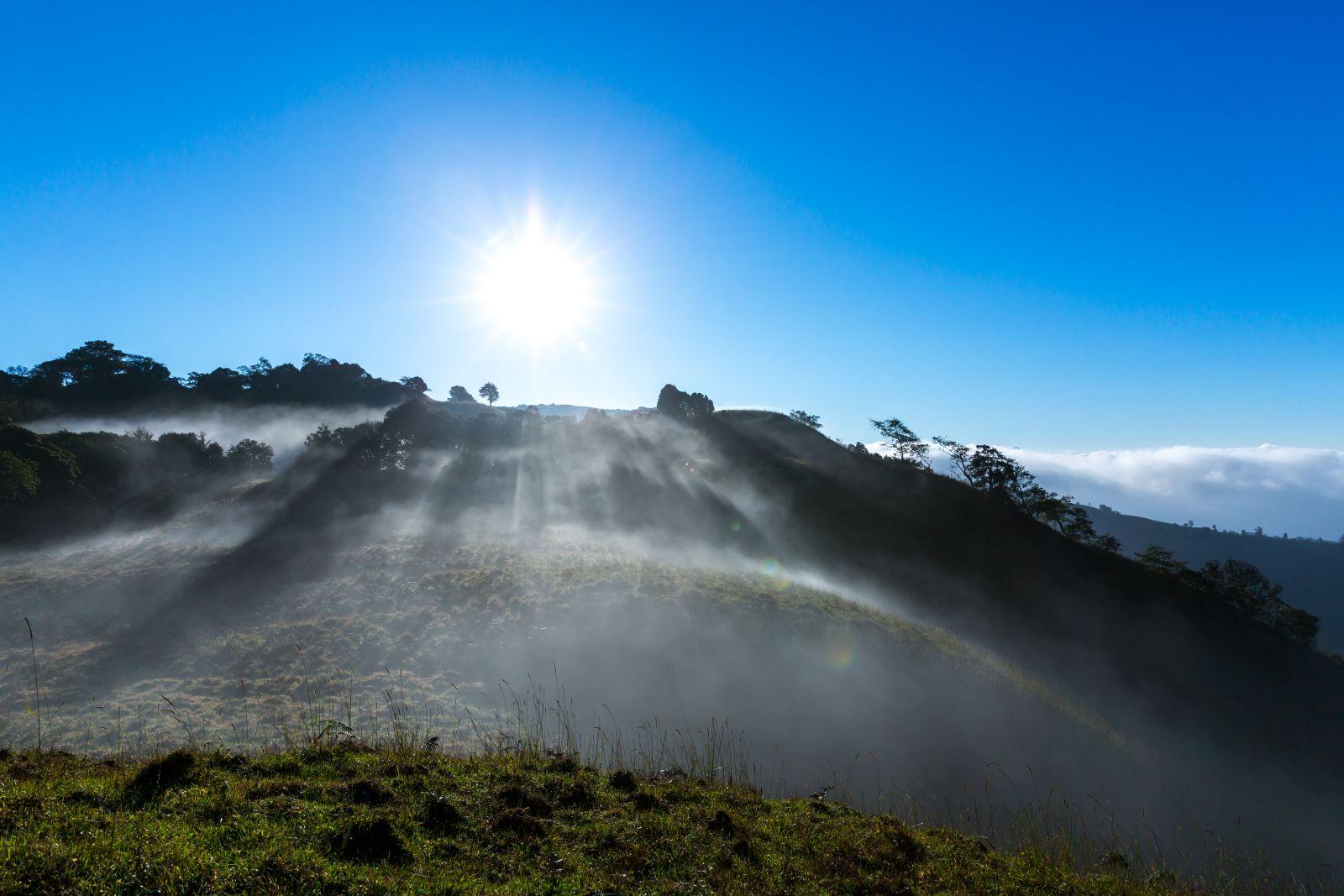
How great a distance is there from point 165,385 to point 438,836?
111m

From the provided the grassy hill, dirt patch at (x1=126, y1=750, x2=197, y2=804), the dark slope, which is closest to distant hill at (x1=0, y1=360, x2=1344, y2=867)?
the grassy hill

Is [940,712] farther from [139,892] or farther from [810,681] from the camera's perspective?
[139,892]

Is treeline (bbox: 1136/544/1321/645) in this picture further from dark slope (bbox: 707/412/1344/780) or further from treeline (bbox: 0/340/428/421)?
treeline (bbox: 0/340/428/421)

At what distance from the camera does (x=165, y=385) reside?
276ft

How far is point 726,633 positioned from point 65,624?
2339 centimetres

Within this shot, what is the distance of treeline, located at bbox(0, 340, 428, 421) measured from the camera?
7288cm

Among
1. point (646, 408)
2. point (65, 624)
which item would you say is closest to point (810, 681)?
point (65, 624)

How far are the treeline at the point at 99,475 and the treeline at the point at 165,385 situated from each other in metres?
20.2

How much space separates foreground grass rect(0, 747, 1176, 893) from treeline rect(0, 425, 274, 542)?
38.0 metres

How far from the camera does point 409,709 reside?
46.1 ft

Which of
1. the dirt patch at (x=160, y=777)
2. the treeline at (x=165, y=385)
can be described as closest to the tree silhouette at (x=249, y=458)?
the treeline at (x=165, y=385)

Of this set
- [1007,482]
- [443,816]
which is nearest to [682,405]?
[1007,482]

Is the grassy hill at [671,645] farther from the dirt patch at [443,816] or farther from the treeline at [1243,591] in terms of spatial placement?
the treeline at [1243,591]

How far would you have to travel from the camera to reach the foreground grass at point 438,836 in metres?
4.47
